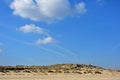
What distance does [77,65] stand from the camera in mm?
85188

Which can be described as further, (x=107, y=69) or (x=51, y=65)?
(x=51, y=65)

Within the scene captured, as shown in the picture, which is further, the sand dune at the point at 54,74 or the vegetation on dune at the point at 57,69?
the vegetation on dune at the point at 57,69

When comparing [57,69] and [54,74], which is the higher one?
[57,69]

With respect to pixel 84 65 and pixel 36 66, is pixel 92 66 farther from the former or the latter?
pixel 36 66

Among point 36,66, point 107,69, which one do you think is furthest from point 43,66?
point 107,69

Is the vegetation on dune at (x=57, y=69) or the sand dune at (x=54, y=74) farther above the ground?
the vegetation on dune at (x=57, y=69)

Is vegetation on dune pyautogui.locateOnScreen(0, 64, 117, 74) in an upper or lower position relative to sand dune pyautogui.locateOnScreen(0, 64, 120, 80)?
upper

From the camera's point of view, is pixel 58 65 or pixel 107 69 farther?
pixel 58 65

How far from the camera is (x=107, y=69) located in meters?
81.4

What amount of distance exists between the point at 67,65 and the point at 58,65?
Result: 2946mm

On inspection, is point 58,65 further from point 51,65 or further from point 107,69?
point 107,69

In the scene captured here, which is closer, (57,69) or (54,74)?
(54,74)

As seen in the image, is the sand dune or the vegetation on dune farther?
the vegetation on dune

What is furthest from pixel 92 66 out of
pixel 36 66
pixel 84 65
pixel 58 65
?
pixel 36 66
